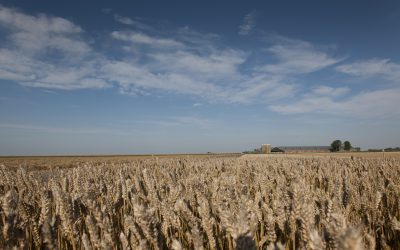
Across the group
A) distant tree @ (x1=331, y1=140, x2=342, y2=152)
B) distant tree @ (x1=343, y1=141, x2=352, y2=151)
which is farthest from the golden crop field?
distant tree @ (x1=331, y1=140, x2=342, y2=152)

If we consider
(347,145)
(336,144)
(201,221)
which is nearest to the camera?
(201,221)

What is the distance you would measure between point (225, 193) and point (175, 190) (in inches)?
22.0

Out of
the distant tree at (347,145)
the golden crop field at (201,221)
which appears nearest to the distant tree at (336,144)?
the distant tree at (347,145)

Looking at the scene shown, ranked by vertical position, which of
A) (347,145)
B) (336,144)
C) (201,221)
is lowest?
(201,221)

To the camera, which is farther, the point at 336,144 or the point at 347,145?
the point at 336,144

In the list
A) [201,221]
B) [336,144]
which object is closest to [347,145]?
[336,144]

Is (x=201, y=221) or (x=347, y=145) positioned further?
(x=347, y=145)

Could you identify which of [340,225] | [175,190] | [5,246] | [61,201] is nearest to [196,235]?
[340,225]

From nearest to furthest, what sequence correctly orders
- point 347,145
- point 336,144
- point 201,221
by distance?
point 201,221 → point 347,145 → point 336,144

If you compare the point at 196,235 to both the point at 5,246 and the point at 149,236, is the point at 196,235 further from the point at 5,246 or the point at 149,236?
the point at 5,246

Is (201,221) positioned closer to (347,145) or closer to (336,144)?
(347,145)

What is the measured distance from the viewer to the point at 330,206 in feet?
7.75

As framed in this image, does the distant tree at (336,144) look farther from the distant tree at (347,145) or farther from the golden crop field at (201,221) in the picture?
the golden crop field at (201,221)

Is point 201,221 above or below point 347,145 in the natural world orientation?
below
